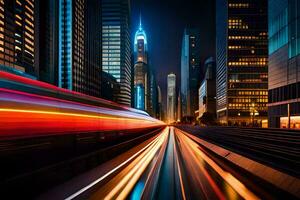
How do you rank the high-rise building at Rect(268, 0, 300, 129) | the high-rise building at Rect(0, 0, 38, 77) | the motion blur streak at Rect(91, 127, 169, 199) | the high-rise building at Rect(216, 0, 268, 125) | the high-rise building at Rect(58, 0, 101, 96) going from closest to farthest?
the motion blur streak at Rect(91, 127, 169, 199) < the high-rise building at Rect(268, 0, 300, 129) < the high-rise building at Rect(0, 0, 38, 77) < the high-rise building at Rect(58, 0, 101, 96) < the high-rise building at Rect(216, 0, 268, 125)

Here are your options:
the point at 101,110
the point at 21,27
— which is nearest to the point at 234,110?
the point at 21,27

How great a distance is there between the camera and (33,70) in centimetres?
16000

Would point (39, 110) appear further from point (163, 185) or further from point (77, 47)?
point (77, 47)

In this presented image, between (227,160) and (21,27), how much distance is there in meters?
154

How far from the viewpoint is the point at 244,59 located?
170m

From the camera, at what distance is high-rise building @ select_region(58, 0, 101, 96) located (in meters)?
159

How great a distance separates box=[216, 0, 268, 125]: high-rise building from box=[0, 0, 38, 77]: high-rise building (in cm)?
9726

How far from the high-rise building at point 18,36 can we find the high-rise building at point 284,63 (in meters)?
98.5

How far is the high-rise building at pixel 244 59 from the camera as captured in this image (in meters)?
166

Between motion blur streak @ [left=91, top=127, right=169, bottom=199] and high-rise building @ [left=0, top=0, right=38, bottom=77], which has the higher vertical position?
high-rise building @ [left=0, top=0, right=38, bottom=77]

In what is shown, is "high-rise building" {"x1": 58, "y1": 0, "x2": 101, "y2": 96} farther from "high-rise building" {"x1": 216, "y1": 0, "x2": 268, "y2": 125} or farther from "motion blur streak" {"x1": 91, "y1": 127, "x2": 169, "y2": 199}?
"motion blur streak" {"x1": 91, "y1": 127, "x2": 169, "y2": 199}

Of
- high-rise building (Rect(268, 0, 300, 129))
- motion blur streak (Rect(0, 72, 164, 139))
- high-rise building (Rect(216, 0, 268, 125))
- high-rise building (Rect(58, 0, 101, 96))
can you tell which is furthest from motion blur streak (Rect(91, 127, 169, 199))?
high-rise building (Rect(216, 0, 268, 125))

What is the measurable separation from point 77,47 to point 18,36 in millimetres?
27453

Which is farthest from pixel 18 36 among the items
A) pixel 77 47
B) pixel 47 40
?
pixel 77 47
